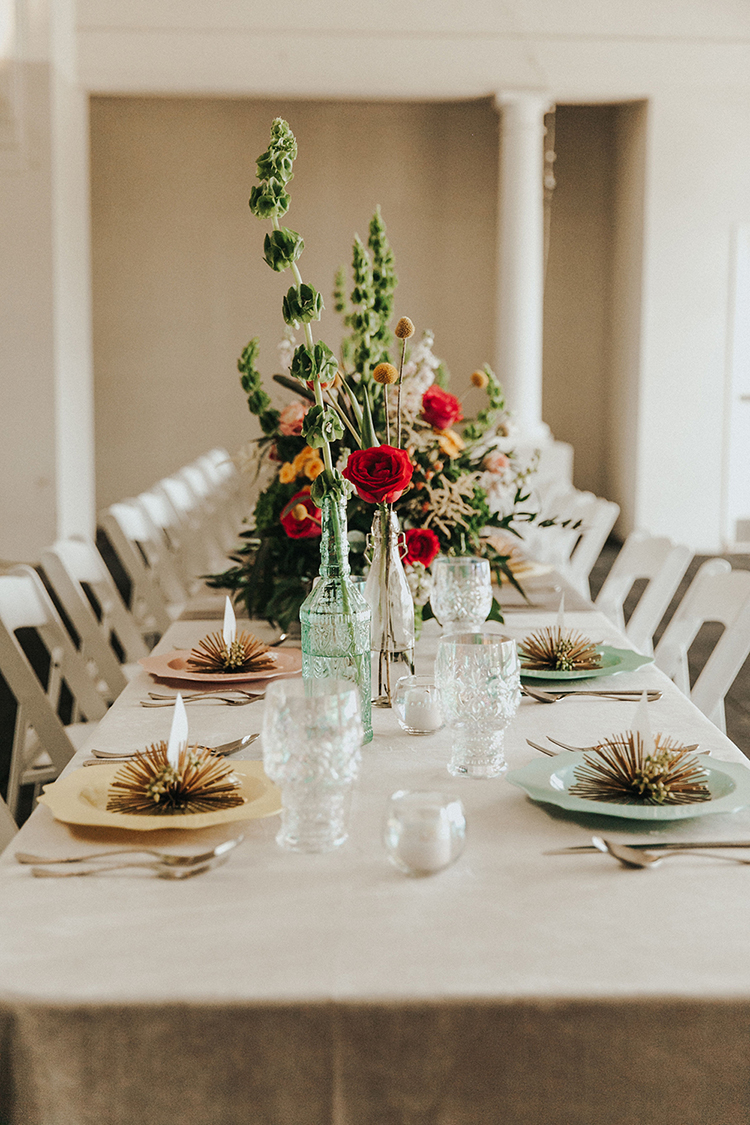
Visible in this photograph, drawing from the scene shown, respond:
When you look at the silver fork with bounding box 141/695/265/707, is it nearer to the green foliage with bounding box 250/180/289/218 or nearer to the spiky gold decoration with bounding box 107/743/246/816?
the spiky gold decoration with bounding box 107/743/246/816

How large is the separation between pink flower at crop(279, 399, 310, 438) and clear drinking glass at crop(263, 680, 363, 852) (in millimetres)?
1427

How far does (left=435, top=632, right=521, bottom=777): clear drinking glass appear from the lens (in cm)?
141

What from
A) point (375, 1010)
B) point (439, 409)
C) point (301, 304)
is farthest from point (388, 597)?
point (375, 1010)

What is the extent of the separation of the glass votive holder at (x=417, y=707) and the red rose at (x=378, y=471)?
0.90 ft

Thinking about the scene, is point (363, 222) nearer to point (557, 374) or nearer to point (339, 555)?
point (557, 374)

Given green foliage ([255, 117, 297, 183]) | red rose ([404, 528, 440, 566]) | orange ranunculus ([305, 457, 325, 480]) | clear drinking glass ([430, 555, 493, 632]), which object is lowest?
clear drinking glass ([430, 555, 493, 632])

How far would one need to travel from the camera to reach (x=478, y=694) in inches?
56.1

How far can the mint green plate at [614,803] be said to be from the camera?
1.25 m

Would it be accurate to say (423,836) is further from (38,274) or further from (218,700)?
(38,274)

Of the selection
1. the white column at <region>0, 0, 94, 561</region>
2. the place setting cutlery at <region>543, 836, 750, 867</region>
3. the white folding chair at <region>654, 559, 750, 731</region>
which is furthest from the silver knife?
the white column at <region>0, 0, 94, 561</region>

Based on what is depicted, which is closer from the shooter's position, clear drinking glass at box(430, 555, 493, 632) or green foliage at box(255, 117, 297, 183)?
green foliage at box(255, 117, 297, 183)

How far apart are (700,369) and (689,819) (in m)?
8.35

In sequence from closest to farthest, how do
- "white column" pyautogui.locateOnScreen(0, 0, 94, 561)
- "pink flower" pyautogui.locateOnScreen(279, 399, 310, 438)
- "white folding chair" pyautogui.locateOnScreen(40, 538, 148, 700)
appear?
1. "pink flower" pyautogui.locateOnScreen(279, 399, 310, 438)
2. "white folding chair" pyautogui.locateOnScreen(40, 538, 148, 700)
3. "white column" pyautogui.locateOnScreen(0, 0, 94, 561)

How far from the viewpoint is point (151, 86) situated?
8.45 m
